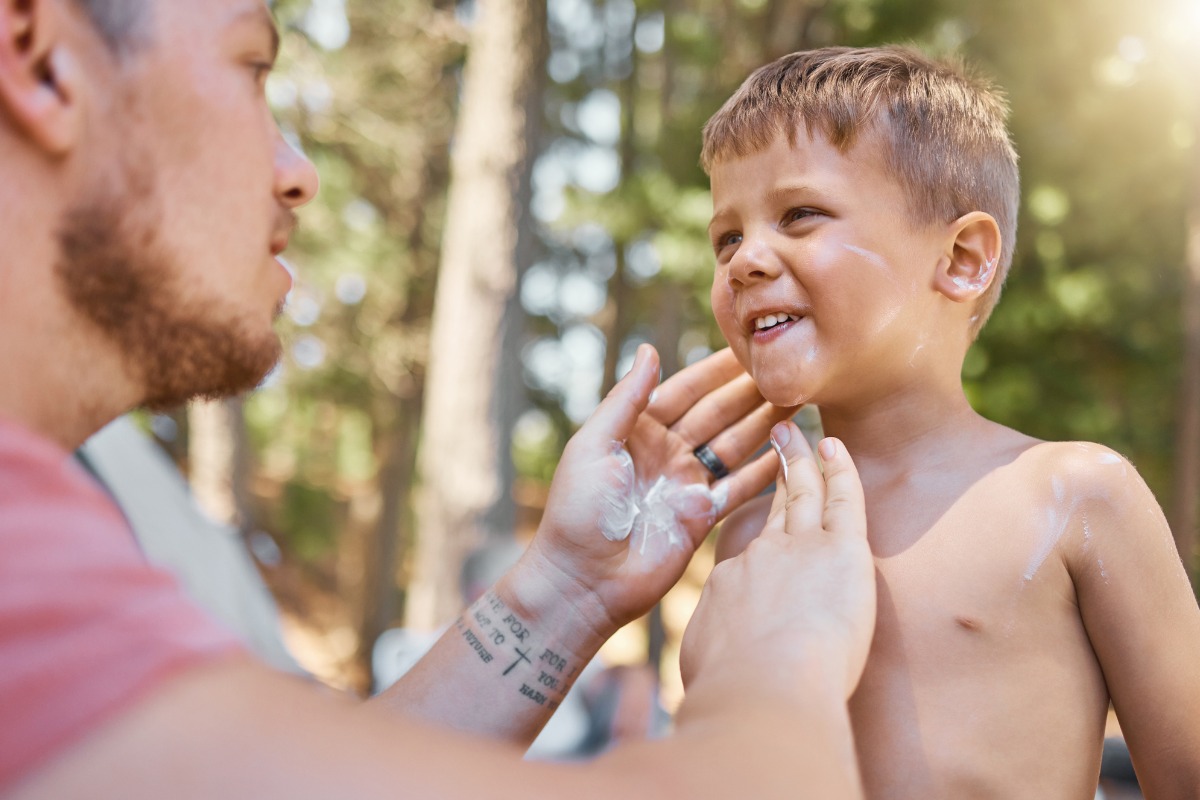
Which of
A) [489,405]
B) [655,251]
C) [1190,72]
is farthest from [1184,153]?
[489,405]

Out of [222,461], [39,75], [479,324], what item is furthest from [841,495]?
[222,461]

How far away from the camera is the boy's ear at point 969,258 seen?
5.63ft

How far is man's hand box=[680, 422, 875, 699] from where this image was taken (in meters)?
1.07

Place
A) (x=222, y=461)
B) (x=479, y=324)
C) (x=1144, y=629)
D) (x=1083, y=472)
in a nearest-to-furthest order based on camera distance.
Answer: (x=1144, y=629)
(x=1083, y=472)
(x=479, y=324)
(x=222, y=461)

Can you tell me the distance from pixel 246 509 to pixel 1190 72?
9568mm

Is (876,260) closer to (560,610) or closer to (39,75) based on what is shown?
(560,610)

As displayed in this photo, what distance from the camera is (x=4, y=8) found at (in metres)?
0.95

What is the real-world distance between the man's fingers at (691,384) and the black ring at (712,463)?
0.38ft

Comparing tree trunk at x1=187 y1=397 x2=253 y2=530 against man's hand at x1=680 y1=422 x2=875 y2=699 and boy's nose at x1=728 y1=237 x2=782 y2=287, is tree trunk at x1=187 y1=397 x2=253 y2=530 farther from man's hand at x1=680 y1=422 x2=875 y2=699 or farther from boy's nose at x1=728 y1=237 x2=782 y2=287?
man's hand at x1=680 y1=422 x2=875 y2=699

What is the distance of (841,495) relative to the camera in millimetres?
1383

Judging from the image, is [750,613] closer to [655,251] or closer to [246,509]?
[655,251]

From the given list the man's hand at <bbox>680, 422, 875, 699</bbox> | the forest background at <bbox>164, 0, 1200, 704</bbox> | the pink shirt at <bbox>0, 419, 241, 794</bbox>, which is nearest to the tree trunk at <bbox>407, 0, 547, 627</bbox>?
the forest background at <bbox>164, 0, 1200, 704</bbox>

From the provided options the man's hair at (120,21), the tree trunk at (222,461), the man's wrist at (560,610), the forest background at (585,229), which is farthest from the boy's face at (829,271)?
the tree trunk at (222,461)

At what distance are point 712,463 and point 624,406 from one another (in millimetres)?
262
